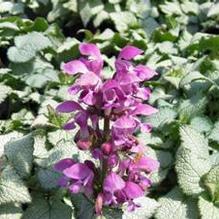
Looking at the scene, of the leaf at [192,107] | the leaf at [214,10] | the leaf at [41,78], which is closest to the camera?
the leaf at [192,107]

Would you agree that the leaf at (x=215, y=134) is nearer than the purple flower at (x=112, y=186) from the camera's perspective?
No

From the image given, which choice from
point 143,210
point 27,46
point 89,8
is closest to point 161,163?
point 143,210

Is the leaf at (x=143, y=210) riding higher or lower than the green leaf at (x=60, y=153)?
lower

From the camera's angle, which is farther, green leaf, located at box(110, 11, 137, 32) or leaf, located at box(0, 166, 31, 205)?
green leaf, located at box(110, 11, 137, 32)

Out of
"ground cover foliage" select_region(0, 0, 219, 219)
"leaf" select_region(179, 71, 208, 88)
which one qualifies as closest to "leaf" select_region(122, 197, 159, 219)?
"ground cover foliage" select_region(0, 0, 219, 219)

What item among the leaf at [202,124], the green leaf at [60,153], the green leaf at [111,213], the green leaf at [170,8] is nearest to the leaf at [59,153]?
the green leaf at [60,153]

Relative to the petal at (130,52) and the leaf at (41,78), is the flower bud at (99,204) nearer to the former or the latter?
the petal at (130,52)

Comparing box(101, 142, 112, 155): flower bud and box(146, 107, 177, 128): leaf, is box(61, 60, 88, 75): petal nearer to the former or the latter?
box(101, 142, 112, 155): flower bud
